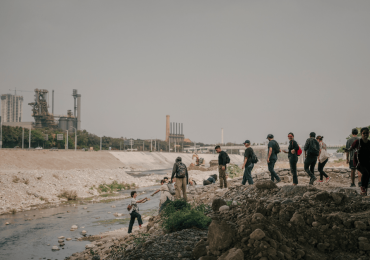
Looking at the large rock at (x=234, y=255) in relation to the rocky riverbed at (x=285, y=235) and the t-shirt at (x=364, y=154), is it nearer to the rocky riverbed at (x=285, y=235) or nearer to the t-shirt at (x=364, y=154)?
the rocky riverbed at (x=285, y=235)

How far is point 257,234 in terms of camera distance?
494 cm

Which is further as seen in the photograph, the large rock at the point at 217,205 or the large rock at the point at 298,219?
the large rock at the point at 217,205

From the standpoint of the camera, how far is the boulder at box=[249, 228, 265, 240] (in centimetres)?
491

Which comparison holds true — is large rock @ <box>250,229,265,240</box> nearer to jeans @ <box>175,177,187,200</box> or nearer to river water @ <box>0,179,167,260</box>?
river water @ <box>0,179,167,260</box>

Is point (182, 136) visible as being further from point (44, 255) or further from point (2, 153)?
point (44, 255)

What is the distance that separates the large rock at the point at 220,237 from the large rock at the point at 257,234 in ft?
1.43

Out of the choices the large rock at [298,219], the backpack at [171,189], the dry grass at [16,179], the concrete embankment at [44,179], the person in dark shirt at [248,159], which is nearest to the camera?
the large rock at [298,219]

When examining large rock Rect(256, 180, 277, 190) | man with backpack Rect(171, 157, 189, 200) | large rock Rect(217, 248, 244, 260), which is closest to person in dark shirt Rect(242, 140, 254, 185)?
large rock Rect(256, 180, 277, 190)

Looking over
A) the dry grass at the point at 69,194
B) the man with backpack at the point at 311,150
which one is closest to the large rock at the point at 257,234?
the man with backpack at the point at 311,150

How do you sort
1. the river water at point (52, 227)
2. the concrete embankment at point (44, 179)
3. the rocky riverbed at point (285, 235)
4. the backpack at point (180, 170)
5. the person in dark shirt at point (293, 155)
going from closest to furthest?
the rocky riverbed at point (285, 235) < the river water at point (52, 227) < the person in dark shirt at point (293, 155) < the backpack at point (180, 170) < the concrete embankment at point (44, 179)

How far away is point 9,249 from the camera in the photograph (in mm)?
9930

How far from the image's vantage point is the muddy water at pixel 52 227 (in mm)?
9725

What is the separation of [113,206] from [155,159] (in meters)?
57.5

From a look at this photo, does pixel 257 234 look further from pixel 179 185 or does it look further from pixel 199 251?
pixel 179 185
